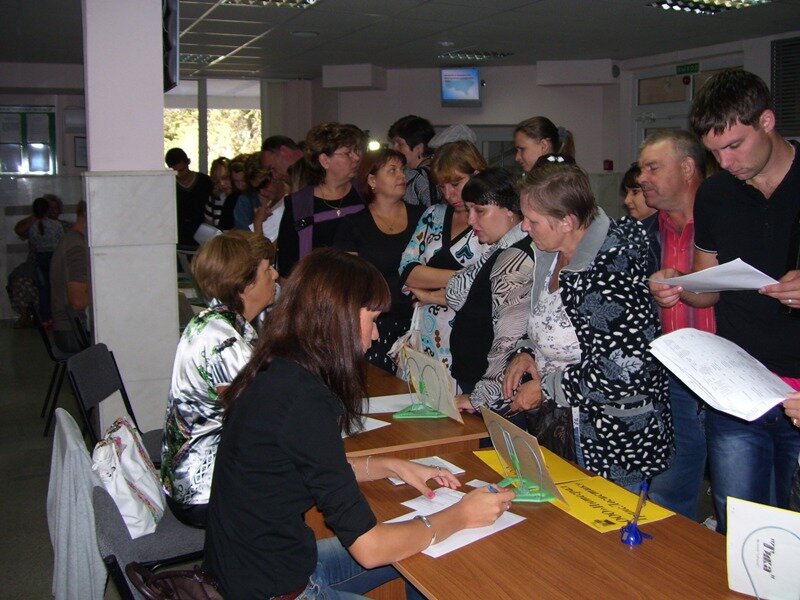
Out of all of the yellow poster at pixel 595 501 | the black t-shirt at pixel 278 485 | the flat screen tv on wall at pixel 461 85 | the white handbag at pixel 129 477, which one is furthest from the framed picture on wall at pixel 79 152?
the black t-shirt at pixel 278 485

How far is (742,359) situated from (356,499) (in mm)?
919

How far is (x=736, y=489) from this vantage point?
2.26 meters

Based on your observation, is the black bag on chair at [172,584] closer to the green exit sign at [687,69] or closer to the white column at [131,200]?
the white column at [131,200]

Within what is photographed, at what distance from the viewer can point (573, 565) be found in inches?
64.0

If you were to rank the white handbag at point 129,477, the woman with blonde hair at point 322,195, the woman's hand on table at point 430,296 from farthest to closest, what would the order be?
the woman with blonde hair at point 322,195 → the woman's hand on table at point 430,296 → the white handbag at point 129,477

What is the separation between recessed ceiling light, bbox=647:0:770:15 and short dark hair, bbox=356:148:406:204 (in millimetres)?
3993

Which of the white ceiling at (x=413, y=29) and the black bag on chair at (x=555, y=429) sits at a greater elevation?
the white ceiling at (x=413, y=29)

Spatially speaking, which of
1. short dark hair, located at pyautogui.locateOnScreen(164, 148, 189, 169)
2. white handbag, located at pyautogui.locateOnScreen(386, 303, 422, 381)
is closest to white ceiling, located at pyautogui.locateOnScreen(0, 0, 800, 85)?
short dark hair, located at pyautogui.locateOnScreen(164, 148, 189, 169)

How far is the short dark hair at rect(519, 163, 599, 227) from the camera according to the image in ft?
7.42

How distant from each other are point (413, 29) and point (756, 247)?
660 cm

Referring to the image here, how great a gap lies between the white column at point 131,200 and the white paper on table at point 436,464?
7.98ft

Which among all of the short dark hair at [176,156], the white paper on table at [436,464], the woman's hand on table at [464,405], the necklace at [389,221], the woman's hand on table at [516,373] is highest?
the short dark hair at [176,156]

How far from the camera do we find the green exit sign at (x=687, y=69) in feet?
30.9

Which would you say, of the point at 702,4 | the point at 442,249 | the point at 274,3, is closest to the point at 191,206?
the point at 274,3
